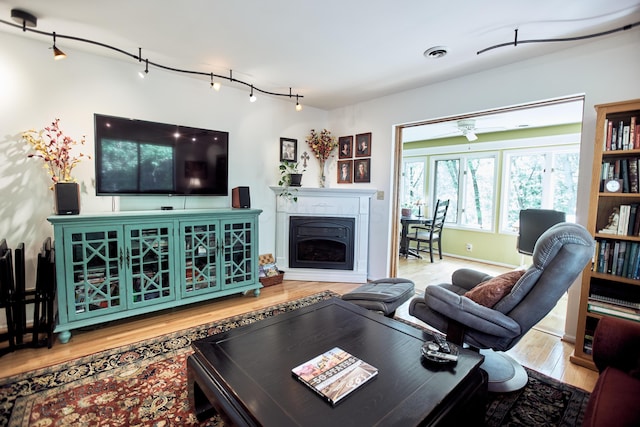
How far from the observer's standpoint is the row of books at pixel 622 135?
2.00 meters

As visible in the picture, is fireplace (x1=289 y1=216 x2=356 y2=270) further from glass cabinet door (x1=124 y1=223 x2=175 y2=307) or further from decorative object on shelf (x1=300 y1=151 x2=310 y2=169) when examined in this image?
glass cabinet door (x1=124 y1=223 x2=175 y2=307)

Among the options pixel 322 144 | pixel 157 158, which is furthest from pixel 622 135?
pixel 157 158

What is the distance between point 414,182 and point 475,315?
500 centimetres

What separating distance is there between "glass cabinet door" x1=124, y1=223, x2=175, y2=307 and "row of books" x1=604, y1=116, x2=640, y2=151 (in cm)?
351

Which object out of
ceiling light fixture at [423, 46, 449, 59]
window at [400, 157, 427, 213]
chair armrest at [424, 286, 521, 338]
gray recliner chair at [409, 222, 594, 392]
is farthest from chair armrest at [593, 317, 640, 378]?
window at [400, 157, 427, 213]

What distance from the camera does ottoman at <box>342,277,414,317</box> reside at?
2.18 metres

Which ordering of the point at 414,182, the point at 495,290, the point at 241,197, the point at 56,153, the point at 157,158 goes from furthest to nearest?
the point at 414,182 → the point at 241,197 → the point at 157,158 → the point at 56,153 → the point at 495,290

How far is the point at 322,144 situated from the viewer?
424 cm

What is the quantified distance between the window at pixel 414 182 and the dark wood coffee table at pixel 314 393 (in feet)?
15.9

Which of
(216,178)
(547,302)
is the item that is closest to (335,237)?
(216,178)

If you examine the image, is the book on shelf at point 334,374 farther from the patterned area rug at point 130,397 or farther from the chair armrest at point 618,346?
the chair armrest at point 618,346

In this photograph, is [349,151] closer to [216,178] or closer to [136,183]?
[216,178]

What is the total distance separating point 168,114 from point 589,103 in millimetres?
3757

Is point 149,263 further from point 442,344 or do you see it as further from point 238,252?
point 442,344
